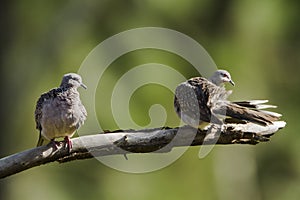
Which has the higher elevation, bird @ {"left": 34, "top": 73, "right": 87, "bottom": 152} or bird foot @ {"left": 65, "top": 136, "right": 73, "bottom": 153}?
bird @ {"left": 34, "top": 73, "right": 87, "bottom": 152}

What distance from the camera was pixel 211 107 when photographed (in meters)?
5.16

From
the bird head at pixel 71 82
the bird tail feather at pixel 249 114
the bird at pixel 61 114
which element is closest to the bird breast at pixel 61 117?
the bird at pixel 61 114

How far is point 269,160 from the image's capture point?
1349cm

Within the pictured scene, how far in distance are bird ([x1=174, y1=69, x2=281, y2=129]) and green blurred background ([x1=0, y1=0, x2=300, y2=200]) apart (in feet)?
12.0

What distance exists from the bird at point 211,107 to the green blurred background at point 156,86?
12.0 ft

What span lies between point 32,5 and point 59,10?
65 cm

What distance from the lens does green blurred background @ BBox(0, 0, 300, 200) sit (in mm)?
8812

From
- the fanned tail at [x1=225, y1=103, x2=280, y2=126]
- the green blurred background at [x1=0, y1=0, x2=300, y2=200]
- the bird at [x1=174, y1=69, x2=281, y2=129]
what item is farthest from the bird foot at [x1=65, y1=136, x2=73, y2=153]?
the green blurred background at [x1=0, y1=0, x2=300, y2=200]

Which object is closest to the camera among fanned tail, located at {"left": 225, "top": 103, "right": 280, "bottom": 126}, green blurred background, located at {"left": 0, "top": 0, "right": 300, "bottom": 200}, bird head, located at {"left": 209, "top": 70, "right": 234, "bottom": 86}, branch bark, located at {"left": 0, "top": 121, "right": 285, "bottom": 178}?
branch bark, located at {"left": 0, "top": 121, "right": 285, "bottom": 178}

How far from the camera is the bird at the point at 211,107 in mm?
5066

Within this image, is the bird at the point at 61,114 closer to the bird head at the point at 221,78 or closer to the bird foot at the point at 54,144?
the bird foot at the point at 54,144

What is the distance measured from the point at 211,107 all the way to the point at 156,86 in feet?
19.3

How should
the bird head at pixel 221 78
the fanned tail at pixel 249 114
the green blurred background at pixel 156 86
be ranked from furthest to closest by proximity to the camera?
1. the green blurred background at pixel 156 86
2. the bird head at pixel 221 78
3. the fanned tail at pixel 249 114

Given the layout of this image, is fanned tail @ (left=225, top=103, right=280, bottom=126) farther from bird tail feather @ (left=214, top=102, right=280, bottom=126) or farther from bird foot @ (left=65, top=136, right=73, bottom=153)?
bird foot @ (left=65, top=136, right=73, bottom=153)
